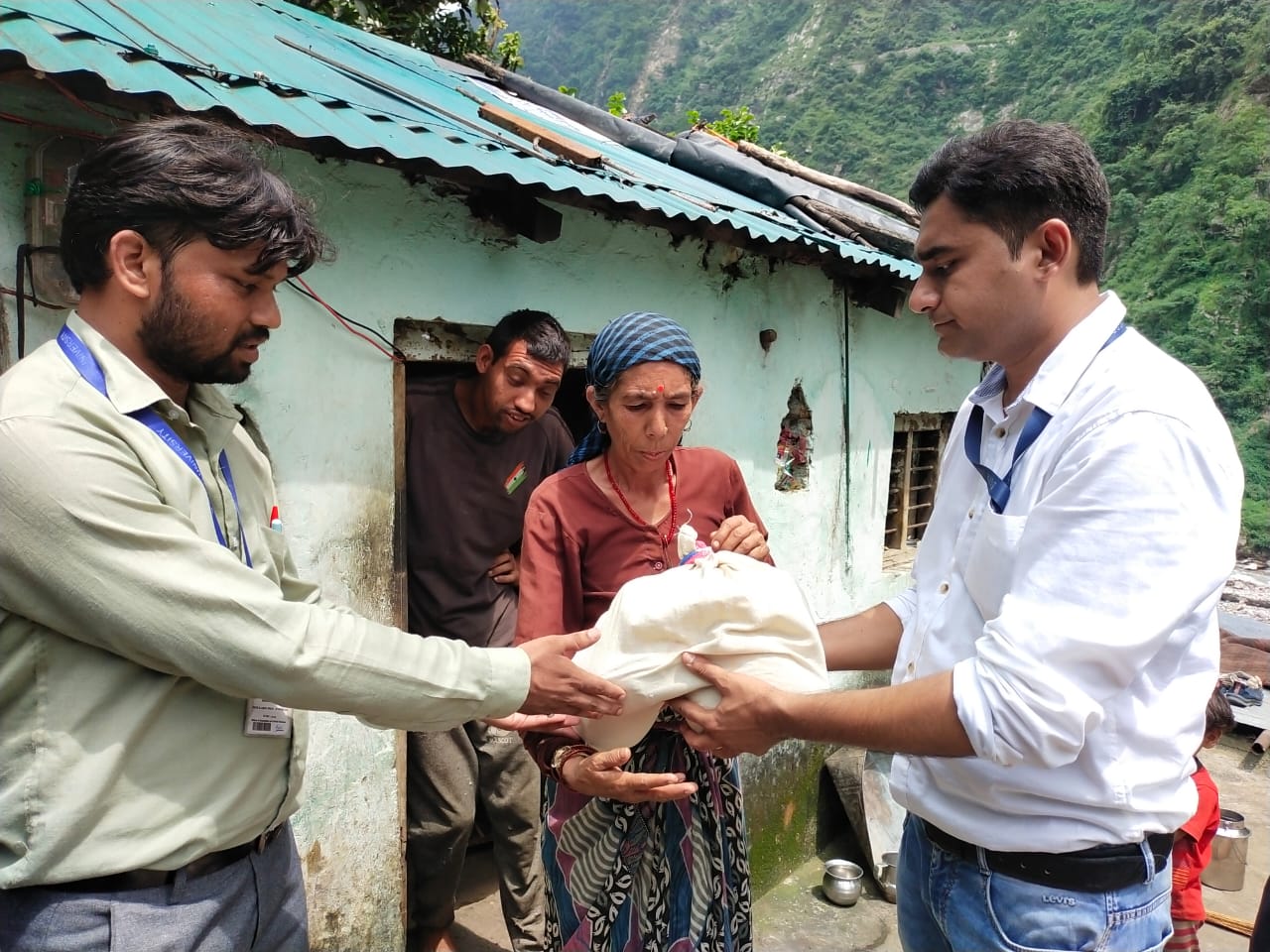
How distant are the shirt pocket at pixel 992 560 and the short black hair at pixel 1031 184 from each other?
528 millimetres

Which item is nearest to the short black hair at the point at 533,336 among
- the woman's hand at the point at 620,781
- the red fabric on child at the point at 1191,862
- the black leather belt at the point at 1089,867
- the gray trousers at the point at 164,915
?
the woman's hand at the point at 620,781

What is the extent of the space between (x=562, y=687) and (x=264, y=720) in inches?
24.5

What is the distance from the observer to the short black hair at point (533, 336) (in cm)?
329

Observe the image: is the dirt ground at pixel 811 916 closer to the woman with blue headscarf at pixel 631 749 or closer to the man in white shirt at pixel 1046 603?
the woman with blue headscarf at pixel 631 749

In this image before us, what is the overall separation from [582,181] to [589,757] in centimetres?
221

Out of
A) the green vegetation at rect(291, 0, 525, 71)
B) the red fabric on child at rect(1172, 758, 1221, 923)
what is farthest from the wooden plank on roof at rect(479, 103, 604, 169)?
the green vegetation at rect(291, 0, 525, 71)

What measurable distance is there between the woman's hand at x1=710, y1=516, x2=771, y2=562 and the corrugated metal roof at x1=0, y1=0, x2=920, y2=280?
1464 mm

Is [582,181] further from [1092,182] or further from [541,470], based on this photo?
[1092,182]

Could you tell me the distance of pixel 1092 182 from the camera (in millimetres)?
1602

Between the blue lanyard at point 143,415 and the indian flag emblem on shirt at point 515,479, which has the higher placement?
the blue lanyard at point 143,415

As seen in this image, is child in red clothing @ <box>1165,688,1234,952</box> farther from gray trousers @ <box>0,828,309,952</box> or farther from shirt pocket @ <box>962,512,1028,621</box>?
gray trousers @ <box>0,828,309,952</box>

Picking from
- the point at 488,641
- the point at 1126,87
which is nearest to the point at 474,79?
the point at 488,641

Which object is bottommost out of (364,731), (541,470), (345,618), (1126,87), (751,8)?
(364,731)

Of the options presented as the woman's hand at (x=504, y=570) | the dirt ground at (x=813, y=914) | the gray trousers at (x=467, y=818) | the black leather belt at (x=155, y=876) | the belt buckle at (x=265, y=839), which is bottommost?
the dirt ground at (x=813, y=914)
